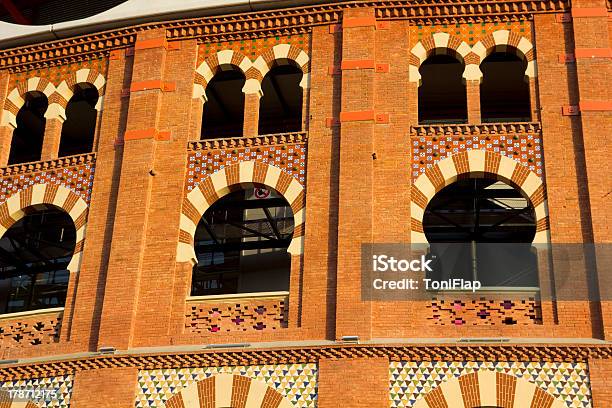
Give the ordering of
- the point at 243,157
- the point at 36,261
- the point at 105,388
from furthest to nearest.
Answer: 1. the point at 36,261
2. the point at 243,157
3. the point at 105,388

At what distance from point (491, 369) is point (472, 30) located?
6.30m

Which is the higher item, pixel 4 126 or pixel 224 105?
pixel 224 105

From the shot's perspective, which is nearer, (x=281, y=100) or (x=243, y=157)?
(x=243, y=157)

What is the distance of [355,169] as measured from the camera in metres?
17.9

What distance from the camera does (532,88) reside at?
61.1 feet

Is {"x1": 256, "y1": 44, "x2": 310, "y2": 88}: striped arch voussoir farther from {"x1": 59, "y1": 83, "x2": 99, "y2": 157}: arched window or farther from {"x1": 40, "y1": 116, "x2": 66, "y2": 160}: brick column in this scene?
{"x1": 40, "y1": 116, "x2": 66, "y2": 160}: brick column

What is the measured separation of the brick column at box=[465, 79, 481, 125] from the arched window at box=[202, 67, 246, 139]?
4662mm

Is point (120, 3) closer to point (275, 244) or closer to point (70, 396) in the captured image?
point (275, 244)

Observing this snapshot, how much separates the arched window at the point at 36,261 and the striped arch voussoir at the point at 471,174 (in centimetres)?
863

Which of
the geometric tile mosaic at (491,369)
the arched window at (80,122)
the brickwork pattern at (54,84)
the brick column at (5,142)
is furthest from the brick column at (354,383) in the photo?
the arched window at (80,122)

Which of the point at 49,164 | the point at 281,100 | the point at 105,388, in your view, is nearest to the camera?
the point at 105,388

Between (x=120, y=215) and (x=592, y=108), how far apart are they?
8.18 m

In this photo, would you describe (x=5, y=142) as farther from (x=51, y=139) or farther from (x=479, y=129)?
(x=479, y=129)

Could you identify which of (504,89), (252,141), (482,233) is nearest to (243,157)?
(252,141)
